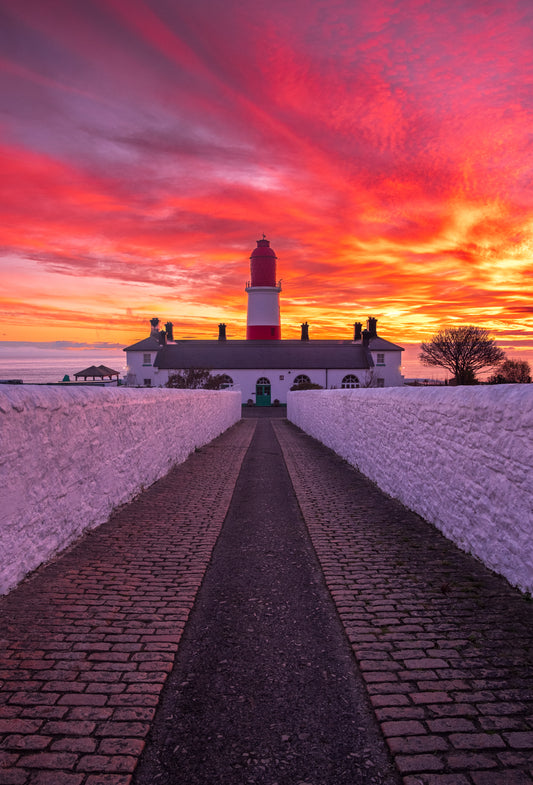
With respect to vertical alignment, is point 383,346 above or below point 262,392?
above

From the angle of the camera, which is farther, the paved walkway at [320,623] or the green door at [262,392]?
the green door at [262,392]

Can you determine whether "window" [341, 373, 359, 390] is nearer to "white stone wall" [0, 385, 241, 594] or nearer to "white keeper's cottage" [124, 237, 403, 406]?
"white keeper's cottage" [124, 237, 403, 406]

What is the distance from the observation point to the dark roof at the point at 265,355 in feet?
164

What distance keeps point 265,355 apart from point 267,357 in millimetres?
359

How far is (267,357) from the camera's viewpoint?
50.5 metres

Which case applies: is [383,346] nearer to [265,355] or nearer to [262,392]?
[265,355]

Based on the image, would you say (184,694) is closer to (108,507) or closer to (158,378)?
(108,507)

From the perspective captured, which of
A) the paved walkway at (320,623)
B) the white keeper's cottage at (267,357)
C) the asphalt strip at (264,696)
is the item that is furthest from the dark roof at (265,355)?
the asphalt strip at (264,696)

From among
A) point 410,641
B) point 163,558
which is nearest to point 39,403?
point 163,558

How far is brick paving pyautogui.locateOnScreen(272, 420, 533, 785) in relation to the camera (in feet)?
7.91

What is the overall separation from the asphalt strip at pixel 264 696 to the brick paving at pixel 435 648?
0.16m

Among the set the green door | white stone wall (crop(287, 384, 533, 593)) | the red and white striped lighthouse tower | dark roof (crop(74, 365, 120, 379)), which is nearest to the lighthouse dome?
the red and white striped lighthouse tower

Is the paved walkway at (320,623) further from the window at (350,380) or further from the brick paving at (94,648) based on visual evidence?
the window at (350,380)

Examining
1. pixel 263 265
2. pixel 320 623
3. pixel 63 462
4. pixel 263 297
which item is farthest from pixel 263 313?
pixel 320 623
